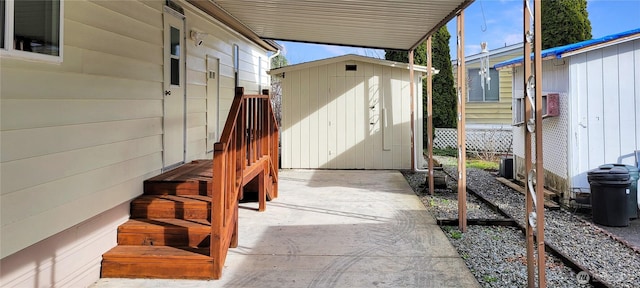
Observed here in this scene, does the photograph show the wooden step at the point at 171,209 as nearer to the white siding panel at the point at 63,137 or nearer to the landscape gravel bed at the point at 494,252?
the white siding panel at the point at 63,137

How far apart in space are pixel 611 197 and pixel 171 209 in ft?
16.7

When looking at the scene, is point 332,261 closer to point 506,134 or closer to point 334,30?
point 334,30

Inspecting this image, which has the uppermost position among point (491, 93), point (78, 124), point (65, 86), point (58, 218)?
point (491, 93)

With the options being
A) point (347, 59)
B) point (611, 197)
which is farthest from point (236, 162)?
point (347, 59)

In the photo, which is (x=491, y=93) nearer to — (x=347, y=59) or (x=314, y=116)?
(x=347, y=59)

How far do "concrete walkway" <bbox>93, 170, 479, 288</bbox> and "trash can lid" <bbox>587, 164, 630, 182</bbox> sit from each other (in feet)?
6.96

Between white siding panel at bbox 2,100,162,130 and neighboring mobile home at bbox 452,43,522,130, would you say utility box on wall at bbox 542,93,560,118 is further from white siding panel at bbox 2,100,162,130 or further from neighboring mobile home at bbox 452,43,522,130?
neighboring mobile home at bbox 452,43,522,130

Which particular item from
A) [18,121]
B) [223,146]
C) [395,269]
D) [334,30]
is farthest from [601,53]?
[18,121]

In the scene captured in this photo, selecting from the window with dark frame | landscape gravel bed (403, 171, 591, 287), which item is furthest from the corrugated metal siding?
the window with dark frame

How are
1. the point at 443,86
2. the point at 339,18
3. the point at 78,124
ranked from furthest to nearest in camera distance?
the point at 443,86 → the point at 339,18 → the point at 78,124

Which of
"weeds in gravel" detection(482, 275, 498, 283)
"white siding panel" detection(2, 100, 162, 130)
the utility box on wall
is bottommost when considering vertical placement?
"weeds in gravel" detection(482, 275, 498, 283)

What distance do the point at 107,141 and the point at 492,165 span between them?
31.6 ft

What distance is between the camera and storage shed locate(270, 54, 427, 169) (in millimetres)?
9070

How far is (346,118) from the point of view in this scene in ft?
30.3
